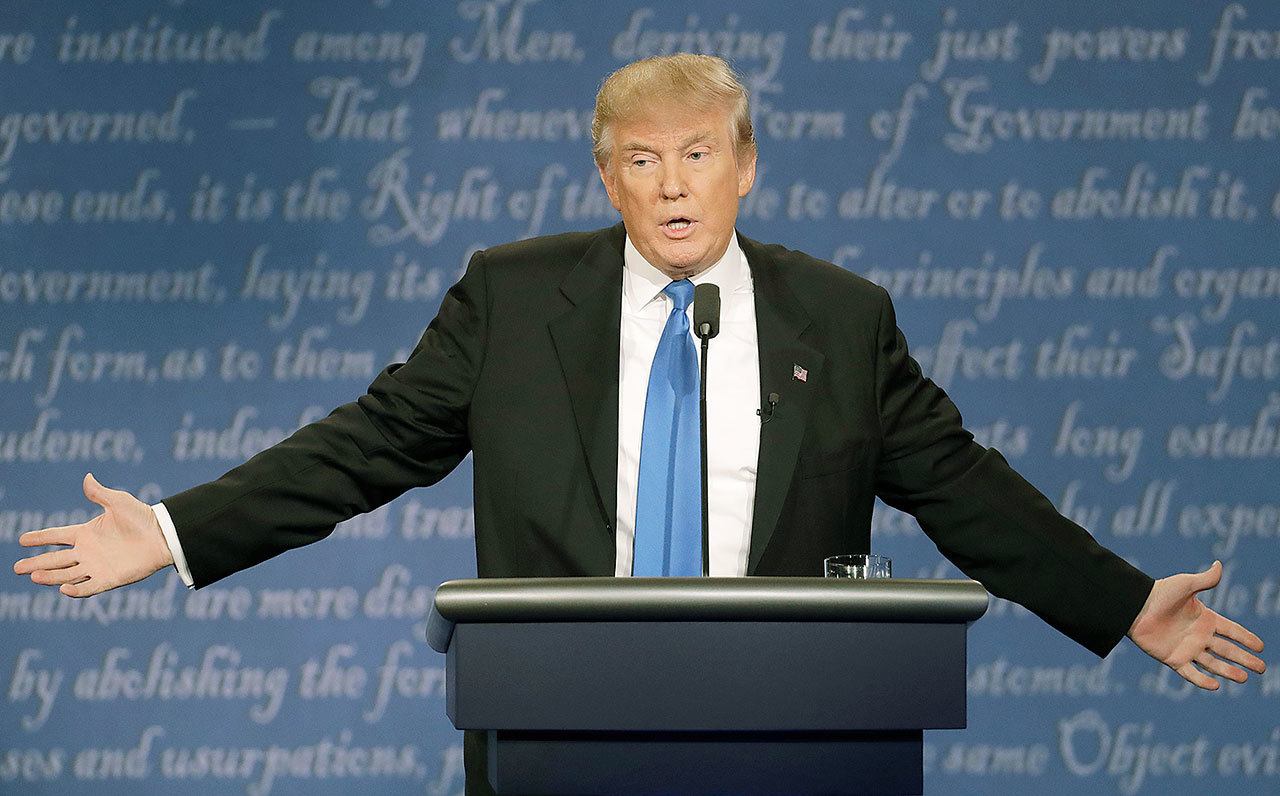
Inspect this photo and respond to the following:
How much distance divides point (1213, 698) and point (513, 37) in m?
2.45

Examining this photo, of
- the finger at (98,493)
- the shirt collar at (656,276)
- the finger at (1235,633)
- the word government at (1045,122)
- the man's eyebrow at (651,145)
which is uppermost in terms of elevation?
the word government at (1045,122)

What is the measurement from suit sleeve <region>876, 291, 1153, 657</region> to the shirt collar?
0.22m

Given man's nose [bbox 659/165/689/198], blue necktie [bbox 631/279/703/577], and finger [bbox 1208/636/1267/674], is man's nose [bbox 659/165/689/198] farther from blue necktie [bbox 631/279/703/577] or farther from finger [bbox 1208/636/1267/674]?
finger [bbox 1208/636/1267/674]

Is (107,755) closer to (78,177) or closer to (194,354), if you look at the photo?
(194,354)

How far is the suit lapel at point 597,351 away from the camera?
6.65ft

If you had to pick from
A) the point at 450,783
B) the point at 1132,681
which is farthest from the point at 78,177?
the point at 1132,681

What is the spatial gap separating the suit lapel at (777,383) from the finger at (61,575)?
2.65 ft

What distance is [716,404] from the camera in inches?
82.7

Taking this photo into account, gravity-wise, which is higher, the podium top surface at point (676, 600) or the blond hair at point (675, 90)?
the blond hair at point (675, 90)

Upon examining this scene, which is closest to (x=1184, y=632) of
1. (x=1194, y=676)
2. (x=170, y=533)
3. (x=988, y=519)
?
(x=1194, y=676)

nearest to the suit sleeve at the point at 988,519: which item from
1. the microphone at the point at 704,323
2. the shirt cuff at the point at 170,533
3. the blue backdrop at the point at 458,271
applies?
the microphone at the point at 704,323

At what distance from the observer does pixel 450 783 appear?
13.1 ft

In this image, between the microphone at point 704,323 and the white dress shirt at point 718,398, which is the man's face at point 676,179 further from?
the microphone at point 704,323

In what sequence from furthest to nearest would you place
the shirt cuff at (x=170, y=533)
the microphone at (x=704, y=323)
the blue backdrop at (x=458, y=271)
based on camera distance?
1. the blue backdrop at (x=458, y=271)
2. the shirt cuff at (x=170, y=533)
3. the microphone at (x=704, y=323)
